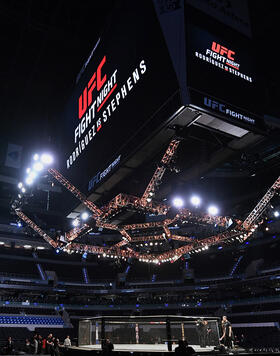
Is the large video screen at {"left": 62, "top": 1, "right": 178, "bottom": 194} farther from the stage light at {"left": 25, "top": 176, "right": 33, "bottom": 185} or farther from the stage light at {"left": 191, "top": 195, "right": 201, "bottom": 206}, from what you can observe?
the stage light at {"left": 191, "top": 195, "right": 201, "bottom": 206}

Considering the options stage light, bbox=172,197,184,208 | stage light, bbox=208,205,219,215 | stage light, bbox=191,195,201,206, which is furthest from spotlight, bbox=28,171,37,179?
stage light, bbox=208,205,219,215

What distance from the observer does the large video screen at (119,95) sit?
745 centimetres

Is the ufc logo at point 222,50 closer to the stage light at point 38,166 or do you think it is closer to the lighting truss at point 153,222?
the lighting truss at point 153,222

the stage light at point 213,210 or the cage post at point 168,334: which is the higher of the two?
the stage light at point 213,210

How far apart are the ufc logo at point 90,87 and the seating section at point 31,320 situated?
26872 millimetres

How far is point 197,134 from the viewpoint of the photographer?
8398mm

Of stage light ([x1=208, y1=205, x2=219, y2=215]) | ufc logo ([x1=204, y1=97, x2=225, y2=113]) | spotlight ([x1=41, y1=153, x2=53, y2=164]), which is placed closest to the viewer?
ufc logo ([x1=204, y1=97, x2=225, y2=113])

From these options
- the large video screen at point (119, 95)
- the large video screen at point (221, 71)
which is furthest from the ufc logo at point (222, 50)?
the large video screen at point (119, 95)

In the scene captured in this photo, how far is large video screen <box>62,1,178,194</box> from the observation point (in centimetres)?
745

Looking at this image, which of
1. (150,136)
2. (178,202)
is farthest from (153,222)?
(150,136)

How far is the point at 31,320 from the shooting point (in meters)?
32.4

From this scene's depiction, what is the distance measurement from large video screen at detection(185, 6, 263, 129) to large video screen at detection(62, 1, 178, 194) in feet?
1.91

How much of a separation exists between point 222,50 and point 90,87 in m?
5.02

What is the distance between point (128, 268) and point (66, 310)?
365 inches
